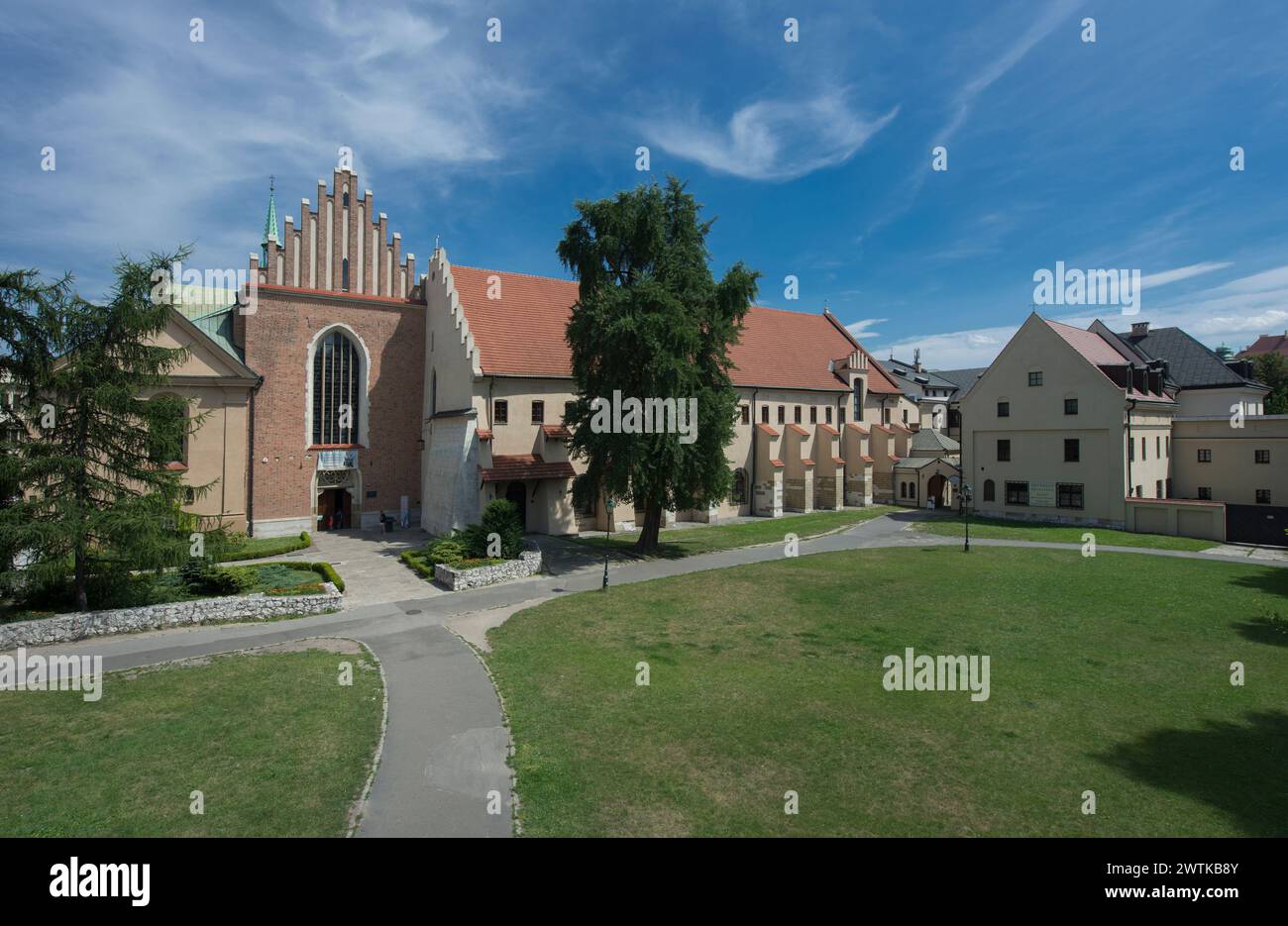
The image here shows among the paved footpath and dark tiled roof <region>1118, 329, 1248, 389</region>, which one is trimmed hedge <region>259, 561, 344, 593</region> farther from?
dark tiled roof <region>1118, 329, 1248, 389</region>

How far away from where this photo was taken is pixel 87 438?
16.7m

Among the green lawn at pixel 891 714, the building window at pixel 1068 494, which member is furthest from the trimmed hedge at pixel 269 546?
the building window at pixel 1068 494

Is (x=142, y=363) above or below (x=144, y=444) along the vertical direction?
above

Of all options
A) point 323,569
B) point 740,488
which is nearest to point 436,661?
point 323,569

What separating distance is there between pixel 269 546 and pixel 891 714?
27.3 meters

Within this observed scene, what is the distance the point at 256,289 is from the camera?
102ft

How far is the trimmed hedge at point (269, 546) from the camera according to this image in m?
25.9

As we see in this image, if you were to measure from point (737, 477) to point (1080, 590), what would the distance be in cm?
2067

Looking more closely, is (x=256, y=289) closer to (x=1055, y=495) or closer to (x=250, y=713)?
(x=250, y=713)

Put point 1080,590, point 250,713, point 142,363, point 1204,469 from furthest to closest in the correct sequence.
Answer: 1. point 1204,469
2. point 1080,590
3. point 142,363
4. point 250,713

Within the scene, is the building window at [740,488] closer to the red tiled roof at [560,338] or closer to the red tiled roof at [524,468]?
the red tiled roof at [560,338]
